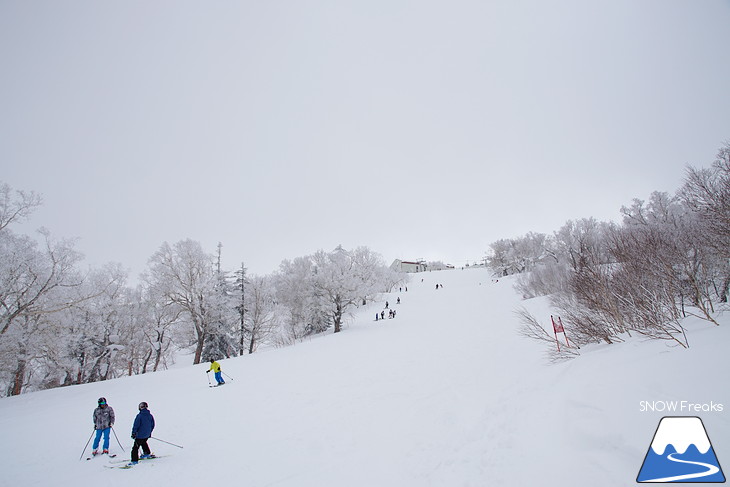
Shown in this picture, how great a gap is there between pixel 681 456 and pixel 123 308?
34645 millimetres

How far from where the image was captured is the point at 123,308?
25391 millimetres

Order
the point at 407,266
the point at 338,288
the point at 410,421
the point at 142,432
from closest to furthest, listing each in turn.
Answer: the point at 142,432
the point at 410,421
the point at 338,288
the point at 407,266

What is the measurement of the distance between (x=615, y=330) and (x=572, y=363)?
1804 millimetres

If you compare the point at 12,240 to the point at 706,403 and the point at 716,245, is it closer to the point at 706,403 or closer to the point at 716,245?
the point at 706,403

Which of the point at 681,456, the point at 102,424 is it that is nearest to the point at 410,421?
the point at 681,456

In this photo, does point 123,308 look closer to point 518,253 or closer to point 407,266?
point 518,253

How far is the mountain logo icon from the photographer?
3104 mm

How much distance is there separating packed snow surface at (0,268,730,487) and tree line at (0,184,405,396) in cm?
517

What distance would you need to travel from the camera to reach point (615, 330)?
8.27 meters

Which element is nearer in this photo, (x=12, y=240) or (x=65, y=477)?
(x=65, y=477)

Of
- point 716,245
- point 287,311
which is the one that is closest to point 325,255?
Answer: point 287,311

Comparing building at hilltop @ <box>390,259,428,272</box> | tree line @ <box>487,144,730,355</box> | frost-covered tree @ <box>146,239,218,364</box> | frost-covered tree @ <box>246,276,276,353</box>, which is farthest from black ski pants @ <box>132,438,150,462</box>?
building at hilltop @ <box>390,259,428,272</box>

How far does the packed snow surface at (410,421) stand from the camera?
4195 mm

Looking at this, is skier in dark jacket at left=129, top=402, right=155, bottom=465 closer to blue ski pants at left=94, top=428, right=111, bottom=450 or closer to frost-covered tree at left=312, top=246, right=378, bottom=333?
blue ski pants at left=94, top=428, right=111, bottom=450
